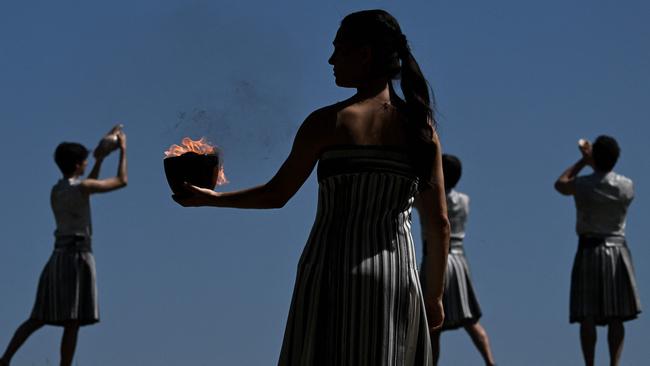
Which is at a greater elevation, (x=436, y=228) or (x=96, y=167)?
(x=96, y=167)

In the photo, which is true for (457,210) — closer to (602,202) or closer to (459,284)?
(459,284)

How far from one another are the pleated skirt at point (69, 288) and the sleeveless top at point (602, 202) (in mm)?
3760

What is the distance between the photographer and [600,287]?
1234 centimetres

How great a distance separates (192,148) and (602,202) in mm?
7163

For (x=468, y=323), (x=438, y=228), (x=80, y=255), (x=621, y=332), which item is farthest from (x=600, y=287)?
(x=438, y=228)

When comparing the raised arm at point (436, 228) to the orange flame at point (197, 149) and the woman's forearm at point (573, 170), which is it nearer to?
the orange flame at point (197, 149)

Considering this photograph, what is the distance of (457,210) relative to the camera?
43.1 feet

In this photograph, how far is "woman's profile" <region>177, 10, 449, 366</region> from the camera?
16.1 ft

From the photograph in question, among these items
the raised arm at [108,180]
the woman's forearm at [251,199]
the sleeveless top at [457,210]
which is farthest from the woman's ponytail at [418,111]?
the sleeveless top at [457,210]

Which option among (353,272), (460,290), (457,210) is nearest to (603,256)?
(457,210)

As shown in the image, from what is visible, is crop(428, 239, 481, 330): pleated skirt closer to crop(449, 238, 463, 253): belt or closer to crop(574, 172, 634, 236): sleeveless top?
crop(449, 238, 463, 253): belt

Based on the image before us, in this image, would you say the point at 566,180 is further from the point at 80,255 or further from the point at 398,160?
the point at 398,160

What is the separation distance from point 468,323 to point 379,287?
8651mm

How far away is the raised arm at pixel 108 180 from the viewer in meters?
11.7
